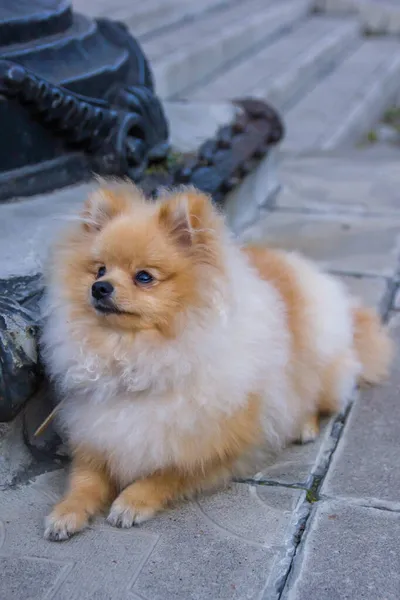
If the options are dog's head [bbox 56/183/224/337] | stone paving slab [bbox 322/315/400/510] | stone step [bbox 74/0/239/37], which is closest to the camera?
dog's head [bbox 56/183/224/337]

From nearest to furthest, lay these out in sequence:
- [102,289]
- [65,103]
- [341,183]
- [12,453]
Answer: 1. [102,289]
2. [12,453]
3. [65,103]
4. [341,183]

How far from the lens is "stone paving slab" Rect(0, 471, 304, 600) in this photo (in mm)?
2260

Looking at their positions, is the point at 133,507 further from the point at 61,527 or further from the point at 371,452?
the point at 371,452

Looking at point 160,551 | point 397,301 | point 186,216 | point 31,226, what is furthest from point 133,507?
point 397,301

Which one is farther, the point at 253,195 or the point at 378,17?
the point at 378,17

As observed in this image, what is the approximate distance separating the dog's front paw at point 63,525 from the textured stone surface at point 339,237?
2.45 m

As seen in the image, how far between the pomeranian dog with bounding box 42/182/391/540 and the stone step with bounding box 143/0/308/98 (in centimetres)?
406

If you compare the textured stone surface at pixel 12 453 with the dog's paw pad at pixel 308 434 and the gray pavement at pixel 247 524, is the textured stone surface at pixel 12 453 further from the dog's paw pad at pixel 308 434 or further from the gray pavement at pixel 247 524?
the dog's paw pad at pixel 308 434

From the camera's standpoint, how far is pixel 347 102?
25.8 ft

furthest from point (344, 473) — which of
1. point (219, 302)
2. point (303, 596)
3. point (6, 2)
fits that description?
point (6, 2)

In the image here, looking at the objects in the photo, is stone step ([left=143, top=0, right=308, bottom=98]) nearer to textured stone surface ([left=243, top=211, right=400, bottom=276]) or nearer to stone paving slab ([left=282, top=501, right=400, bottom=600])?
textured stone surface ([left=243, top=211, right=400, bottom=276])

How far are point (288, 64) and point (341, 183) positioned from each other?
2.65m

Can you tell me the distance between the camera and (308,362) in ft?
9.52

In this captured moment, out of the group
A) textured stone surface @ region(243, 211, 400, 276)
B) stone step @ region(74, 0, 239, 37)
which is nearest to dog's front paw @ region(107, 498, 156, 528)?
textured stone surface @ region(243, 211, 400, 276)
